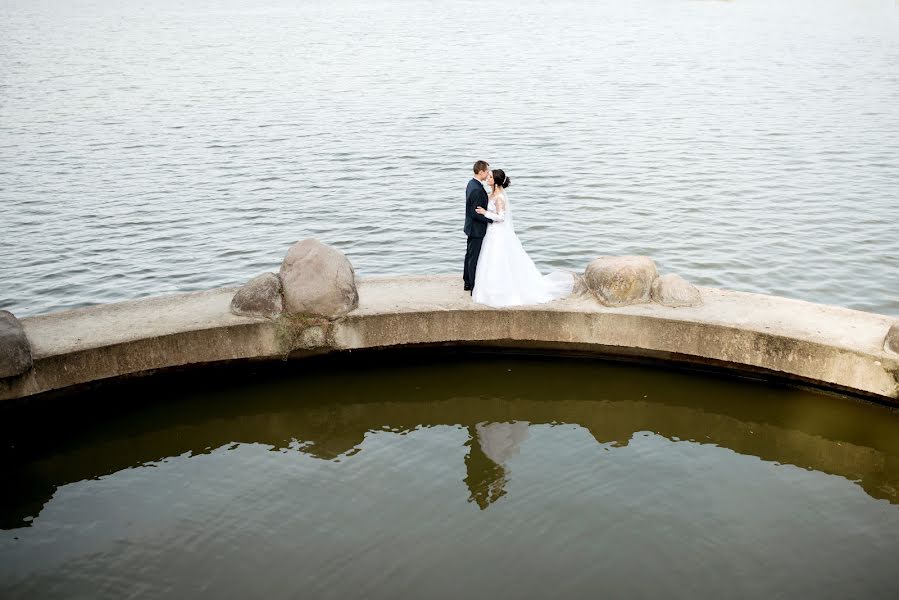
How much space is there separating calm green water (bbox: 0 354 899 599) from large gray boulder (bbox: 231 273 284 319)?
2.72 ft

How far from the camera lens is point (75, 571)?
8.02 metres

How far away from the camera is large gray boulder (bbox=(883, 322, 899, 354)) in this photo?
9.76m

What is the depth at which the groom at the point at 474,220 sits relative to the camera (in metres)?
11.6

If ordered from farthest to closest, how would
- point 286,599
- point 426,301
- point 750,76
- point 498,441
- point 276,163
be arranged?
point 750,76, point 276,163, point 426,301, point 498,441, point 286,599

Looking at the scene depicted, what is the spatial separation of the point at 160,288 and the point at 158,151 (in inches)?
417

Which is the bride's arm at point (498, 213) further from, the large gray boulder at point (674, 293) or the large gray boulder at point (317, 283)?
the large gray boulder at point (674, 293)

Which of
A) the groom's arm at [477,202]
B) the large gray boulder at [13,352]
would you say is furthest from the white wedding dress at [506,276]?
the large gray boulder at [13,352]

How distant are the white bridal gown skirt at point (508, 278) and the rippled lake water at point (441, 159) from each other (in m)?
4.19

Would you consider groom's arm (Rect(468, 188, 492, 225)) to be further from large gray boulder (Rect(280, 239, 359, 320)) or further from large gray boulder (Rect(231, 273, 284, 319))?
large gray boulder (Rect(231, 273, 284, 319))

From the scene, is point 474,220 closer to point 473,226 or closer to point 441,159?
point 473,226

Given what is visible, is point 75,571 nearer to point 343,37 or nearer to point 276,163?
point 276,163

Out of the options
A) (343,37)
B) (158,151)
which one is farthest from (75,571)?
(343,37)

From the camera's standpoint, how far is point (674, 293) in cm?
1113

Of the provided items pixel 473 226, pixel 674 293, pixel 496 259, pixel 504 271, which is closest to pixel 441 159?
pixel 473 226
